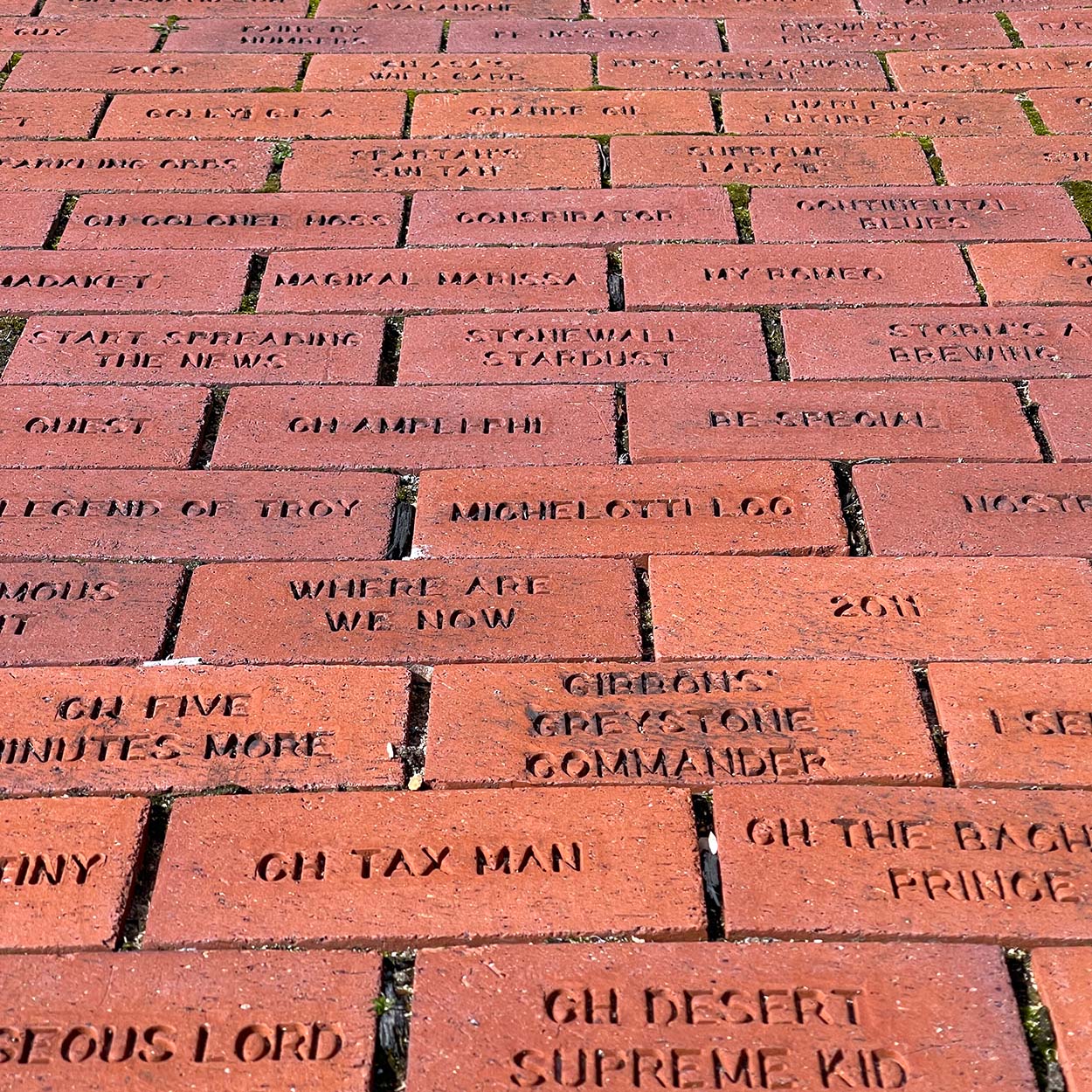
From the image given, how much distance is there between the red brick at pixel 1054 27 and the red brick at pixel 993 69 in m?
0.05

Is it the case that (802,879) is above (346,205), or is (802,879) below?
below

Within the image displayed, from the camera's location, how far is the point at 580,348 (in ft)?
8.64

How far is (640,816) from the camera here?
1.77 meters

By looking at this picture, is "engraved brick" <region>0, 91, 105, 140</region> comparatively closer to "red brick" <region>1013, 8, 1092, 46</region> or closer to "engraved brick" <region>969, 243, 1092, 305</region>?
"engraved brick" <region>969, 243, 1092, 305</region>

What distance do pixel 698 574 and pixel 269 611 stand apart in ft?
2.11

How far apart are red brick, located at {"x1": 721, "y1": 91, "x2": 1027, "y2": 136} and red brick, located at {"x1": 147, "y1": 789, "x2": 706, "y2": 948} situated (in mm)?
2070

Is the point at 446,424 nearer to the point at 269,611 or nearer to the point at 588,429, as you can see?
the point at 588,429

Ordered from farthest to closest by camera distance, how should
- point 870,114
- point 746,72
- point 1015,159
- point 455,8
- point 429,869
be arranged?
1. point 455,8
2. point 746,72
3. point 870,114
4. point 1015,159
5. point 429,869

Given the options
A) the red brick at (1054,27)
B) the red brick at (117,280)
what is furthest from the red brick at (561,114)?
the red brick at (1054,27)

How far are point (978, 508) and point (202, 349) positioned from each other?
1.42 meters

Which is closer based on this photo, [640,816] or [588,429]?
[640,816]

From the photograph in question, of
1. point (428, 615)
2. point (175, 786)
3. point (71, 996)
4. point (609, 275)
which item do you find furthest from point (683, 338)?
point (71, 996)

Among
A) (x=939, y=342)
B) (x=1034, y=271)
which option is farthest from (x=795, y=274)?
(x=1034, y=271)

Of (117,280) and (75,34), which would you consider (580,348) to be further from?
(75,34)
